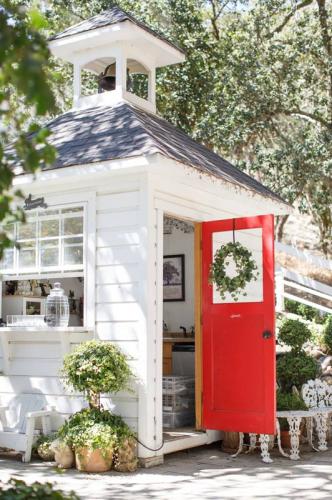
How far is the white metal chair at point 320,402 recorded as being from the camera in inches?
283

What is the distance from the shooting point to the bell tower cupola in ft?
25.4

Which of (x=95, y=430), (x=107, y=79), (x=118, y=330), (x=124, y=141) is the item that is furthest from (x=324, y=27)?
(x=95, y=430)

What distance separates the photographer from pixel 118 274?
6555 mm

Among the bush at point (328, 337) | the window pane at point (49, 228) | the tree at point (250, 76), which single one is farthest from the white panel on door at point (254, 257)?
the tree at point (250, 76)

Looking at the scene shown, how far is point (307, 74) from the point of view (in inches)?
523

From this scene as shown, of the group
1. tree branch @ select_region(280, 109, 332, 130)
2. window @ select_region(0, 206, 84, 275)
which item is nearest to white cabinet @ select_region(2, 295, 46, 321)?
window @ select_region(0, 206, 84, 275)

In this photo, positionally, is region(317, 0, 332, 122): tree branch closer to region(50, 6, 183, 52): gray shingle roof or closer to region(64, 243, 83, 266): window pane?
region(50, 6, 183, 52): gray shingle roof

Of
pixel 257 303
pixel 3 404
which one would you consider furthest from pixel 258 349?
pixel 3 404

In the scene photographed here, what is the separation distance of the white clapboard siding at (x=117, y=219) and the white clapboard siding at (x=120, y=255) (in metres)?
0.22

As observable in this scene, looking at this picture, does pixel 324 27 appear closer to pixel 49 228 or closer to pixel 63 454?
pixel 49 228

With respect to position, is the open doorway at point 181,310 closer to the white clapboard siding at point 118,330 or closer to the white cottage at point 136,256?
the white cottage at point 136,256

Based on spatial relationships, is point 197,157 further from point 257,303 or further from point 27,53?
point 27,53

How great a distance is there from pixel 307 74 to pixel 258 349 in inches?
320

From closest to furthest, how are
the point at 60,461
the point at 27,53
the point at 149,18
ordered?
the point at 27,53, the point at 60,461, the point at 149,18
